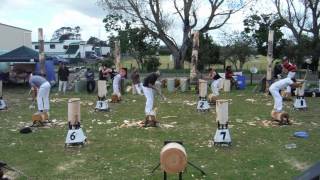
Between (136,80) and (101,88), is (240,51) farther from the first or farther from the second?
(101,88)

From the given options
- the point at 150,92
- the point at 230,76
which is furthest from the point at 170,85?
the point at 150,92

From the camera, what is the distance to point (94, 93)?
93.8ft

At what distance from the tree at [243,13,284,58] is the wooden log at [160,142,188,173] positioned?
38.6 metres

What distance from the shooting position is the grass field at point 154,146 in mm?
10352

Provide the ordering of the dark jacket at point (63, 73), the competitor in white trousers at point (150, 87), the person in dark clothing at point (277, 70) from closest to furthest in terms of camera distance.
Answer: the competitor in white trousers at point (150, 87), the person in dark clothing at point (277, 70), the dark jacket at point (63, 73)

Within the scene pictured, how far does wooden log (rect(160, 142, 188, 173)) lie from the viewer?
8.12 m

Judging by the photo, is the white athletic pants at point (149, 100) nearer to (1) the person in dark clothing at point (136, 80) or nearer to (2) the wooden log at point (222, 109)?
(2) the wooden log at point (222, 109)

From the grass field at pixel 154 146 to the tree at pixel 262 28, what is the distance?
26110mm

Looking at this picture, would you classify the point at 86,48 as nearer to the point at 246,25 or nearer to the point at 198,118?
the point at 246,25

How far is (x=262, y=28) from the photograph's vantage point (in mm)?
46594

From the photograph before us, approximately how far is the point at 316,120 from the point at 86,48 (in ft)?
185

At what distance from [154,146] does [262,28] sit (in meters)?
36.0

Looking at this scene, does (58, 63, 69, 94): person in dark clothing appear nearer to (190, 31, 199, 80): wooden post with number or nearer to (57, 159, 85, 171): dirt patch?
(190, 31, 199, 80): wooden post with number

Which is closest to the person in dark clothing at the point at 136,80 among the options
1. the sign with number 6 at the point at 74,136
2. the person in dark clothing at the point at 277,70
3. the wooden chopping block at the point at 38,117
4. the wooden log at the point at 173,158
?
the person in dark clothing at the point at 277,70
